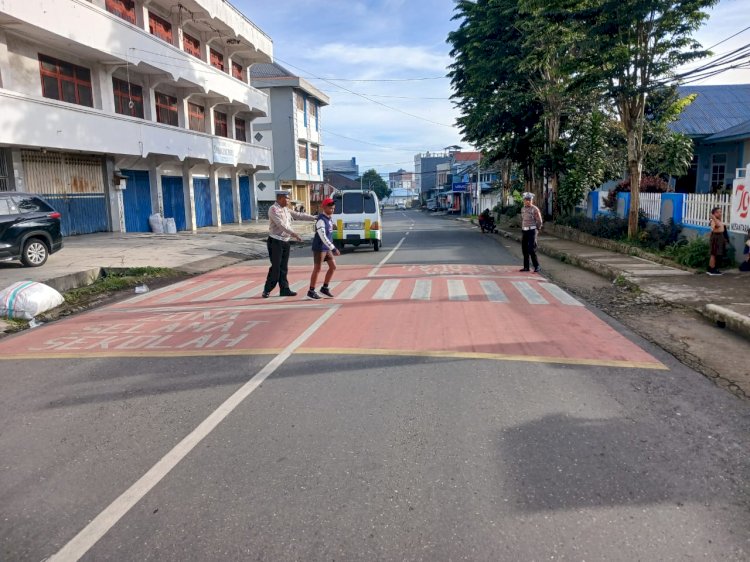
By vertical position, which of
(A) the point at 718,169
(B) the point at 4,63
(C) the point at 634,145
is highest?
(B) the point at 4,63

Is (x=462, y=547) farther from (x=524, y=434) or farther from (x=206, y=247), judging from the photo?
(x=206, y=247)

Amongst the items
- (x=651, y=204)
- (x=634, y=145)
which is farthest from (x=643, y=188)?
(x=634, y=145)

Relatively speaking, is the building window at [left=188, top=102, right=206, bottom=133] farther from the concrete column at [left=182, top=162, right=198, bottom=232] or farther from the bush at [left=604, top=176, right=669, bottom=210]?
the bush at [left=604, top=176, right=669, bottom=210]

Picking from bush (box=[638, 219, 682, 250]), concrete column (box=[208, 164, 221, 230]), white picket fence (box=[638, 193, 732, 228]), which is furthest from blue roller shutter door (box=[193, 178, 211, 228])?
white picket fence (box=[638, 193, 732, 228])

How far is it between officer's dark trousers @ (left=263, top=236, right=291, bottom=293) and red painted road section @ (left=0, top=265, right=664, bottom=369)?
361 millimetres

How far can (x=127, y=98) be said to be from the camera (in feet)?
78.3

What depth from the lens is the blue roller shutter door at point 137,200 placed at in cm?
2438

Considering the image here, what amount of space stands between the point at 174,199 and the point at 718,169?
999 inches

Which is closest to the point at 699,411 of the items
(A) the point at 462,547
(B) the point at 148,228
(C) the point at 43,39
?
(A) the point at 462,547

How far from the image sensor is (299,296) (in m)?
10.2

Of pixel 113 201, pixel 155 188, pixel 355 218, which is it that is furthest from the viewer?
pixel 155 188

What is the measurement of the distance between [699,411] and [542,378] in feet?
4.28

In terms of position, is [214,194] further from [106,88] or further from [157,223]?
[106,88]

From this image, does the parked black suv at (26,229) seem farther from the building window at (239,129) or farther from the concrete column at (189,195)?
the building window at (239,129)
